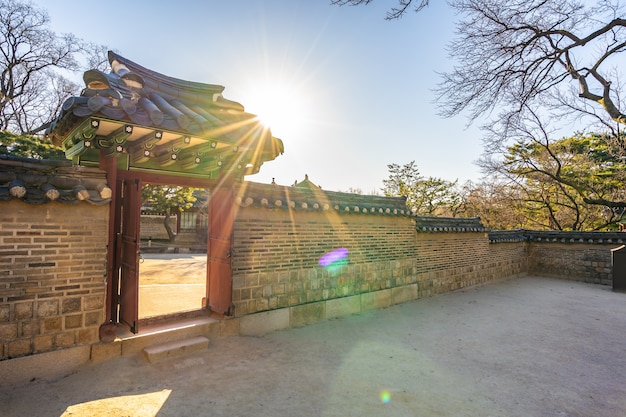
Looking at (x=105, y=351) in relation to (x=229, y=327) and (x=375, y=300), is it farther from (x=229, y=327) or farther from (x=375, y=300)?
(x=375, y=300)

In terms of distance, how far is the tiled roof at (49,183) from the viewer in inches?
136

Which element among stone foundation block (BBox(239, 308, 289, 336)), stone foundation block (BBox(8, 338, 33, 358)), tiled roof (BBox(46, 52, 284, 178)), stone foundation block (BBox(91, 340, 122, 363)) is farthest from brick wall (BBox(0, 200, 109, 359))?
stone foundation block (BBox(239, 308, 289, 336))

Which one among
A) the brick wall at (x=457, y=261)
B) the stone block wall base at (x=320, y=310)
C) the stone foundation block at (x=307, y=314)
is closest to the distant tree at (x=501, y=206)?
A: the brick wall at (x=457, y=261)

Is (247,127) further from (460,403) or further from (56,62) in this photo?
(56,62)

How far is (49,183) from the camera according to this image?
370cm

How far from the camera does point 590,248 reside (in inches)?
487

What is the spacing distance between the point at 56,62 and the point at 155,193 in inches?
368

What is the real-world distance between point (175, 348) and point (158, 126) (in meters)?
3.04

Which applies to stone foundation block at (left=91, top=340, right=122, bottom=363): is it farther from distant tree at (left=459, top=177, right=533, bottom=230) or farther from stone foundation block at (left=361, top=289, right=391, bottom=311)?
distant tree at (left=459, top=177, right=533, bottom=230)

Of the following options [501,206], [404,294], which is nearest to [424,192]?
[501,206]

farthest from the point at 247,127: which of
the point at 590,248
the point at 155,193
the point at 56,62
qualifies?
the point at 56,62

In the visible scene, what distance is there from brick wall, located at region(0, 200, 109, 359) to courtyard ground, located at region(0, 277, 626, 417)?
50 cm

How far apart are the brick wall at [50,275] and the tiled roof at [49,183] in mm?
151

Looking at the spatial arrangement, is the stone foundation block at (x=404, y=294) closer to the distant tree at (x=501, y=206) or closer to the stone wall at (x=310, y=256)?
the stone wall at (x=310, y=256)
